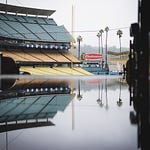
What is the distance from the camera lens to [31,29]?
4359 cm

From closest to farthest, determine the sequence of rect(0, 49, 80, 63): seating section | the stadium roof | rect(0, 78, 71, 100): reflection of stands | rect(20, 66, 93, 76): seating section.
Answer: rect(0, 78, 71, 100): reflection of stands < rect(20, 66, 93, 76): seating section < rect(0, 49, 80, 63): seating section < the stadium roof

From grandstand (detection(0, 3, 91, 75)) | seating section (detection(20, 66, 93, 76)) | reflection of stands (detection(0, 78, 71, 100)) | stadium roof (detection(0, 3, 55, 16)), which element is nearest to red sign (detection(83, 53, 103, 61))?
grandstand (detection(0, 3, 91, 75))

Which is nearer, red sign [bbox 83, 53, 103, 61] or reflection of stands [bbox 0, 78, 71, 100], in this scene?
reflection of stands [bbox 0, 78, 71, 100]

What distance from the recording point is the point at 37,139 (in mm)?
2018

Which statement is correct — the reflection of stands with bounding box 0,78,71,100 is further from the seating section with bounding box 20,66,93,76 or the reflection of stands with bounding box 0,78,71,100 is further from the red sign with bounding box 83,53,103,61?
the red sign with bounding box 83,53,103,61

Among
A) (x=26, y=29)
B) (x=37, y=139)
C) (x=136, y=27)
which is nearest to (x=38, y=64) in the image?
(x=26, y=29)

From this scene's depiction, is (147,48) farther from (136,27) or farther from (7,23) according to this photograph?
(7,23)

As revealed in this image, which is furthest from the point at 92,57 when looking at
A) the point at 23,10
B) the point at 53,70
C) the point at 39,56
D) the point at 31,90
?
the point at 31,90

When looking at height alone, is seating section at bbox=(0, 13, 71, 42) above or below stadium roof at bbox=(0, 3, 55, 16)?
below

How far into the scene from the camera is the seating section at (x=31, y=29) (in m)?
40.0

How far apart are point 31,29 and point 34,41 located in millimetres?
2918

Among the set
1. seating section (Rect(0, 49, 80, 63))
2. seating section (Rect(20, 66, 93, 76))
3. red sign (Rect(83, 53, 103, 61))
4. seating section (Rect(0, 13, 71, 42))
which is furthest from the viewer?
red sign (Rect(83, 53, 103, 61))

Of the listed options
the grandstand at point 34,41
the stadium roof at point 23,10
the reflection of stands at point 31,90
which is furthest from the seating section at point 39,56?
the reflection of stands at point 31,90

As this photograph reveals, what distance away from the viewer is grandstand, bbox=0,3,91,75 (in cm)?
3875
